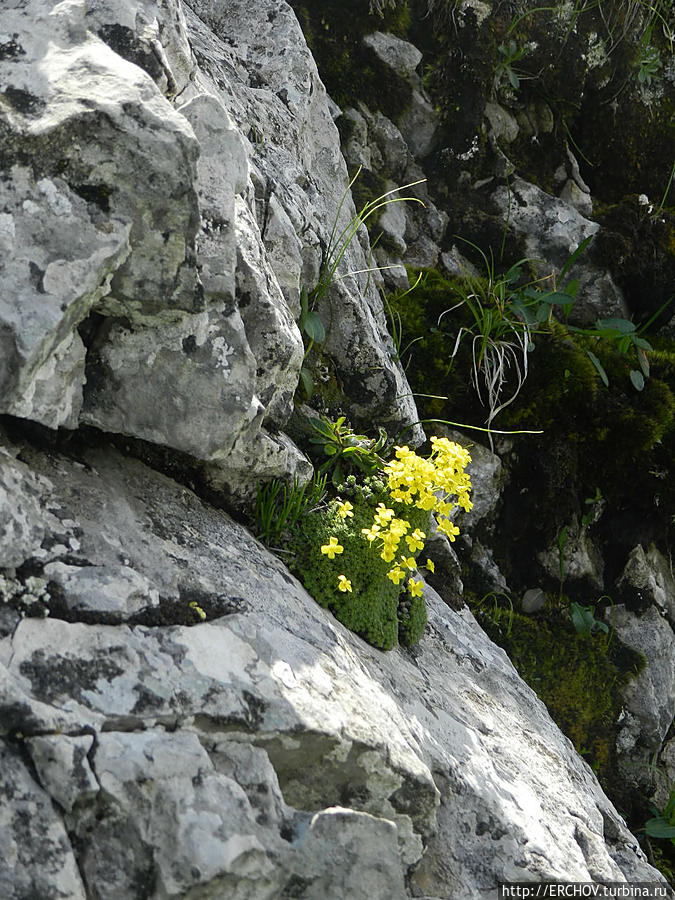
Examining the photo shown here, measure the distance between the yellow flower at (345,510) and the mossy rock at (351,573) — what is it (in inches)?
1.0

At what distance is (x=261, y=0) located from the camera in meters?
4.63

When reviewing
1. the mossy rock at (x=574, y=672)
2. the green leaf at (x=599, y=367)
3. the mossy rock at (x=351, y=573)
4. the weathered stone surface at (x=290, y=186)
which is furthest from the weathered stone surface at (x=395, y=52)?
the mossy rock at (x=574, y=672)

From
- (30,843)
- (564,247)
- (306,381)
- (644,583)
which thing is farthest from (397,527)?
(564,247)

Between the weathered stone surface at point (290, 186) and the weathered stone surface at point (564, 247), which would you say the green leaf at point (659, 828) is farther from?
the weathered stone surface at point (564, 247)

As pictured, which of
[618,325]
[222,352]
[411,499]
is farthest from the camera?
[618,325]

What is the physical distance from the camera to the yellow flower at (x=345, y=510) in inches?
126

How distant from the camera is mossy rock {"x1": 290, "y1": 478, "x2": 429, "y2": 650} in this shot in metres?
3.15

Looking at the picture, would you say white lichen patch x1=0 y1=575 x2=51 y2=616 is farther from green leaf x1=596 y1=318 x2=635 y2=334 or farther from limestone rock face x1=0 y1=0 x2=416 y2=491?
green leaf x1=596 y1=318 x2=635 y2=334

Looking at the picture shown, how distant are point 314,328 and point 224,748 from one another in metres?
2.20

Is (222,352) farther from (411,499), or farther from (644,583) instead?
(644,583)

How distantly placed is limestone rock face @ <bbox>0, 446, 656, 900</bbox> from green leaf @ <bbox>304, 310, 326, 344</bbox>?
3.88ft

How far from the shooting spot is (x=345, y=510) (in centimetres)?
323

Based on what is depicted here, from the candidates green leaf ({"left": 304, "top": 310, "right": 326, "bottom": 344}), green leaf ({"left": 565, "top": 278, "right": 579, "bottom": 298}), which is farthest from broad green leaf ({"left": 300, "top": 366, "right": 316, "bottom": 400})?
green leaf ({"left": 565, "top": 278, "right": 579, "bottom": 298})

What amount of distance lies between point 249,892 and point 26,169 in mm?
2184
